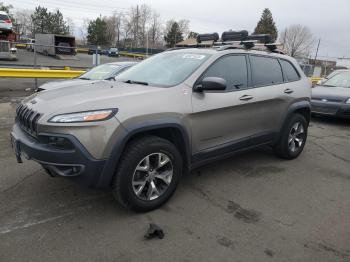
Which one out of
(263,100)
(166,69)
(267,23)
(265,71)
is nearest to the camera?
(166,69)

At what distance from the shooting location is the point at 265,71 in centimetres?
497

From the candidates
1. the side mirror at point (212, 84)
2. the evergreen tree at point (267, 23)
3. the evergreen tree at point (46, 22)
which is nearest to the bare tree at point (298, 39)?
the evergreen tree at point (267, 23)

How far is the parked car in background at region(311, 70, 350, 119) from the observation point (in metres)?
8.84

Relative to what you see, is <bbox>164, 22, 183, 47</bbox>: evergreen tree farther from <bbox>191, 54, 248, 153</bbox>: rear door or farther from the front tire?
the front tire

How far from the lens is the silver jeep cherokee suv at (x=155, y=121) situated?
3.12 meters

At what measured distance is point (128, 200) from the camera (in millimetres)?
3412

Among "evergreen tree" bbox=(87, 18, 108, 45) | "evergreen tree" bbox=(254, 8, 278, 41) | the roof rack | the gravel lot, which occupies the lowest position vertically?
the gravel lot

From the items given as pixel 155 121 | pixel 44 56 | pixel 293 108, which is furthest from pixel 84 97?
pixel 44 56

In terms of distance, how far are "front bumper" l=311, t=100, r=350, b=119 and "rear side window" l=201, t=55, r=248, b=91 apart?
536cm

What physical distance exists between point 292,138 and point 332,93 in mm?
4402

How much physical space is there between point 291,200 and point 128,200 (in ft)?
6.56

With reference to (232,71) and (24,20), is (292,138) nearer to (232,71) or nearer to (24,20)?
(232,71)

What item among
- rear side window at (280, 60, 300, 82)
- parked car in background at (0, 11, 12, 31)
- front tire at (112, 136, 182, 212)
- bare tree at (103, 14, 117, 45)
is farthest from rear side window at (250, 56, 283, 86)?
bare tree at (103, 14, 117, 45)

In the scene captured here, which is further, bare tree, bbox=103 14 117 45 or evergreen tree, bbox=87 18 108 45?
bare tree, bbox=103 14 117 45
